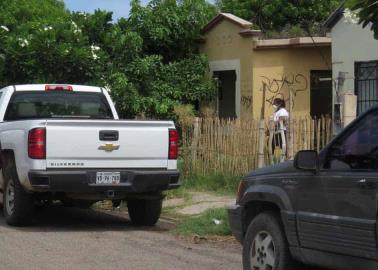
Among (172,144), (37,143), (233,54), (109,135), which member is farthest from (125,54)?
(37,143)

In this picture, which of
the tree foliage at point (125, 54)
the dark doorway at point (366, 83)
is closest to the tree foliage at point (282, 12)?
the tree foliage at point (125, 54)

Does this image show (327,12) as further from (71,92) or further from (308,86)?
(71,92)

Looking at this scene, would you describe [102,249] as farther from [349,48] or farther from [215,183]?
[349,48]

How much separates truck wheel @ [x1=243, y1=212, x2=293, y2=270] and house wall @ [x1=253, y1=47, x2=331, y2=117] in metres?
12.0

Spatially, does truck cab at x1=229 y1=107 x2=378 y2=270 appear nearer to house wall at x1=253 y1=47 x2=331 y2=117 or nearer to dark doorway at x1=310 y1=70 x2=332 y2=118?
house wall at x1=253 y1=47 x2=331 y2=117

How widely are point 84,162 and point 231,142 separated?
14.8 ft

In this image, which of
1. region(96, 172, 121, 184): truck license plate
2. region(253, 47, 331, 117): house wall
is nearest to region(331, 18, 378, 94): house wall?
region(253, 47, 331, 117): house wall

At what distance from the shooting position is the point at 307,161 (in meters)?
5.93

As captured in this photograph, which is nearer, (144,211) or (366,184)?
(366,184)

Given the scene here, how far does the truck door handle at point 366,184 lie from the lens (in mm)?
5183

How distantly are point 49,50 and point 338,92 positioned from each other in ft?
21.0

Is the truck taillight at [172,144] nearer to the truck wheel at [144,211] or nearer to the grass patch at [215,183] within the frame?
the truck wheel at [144,211]

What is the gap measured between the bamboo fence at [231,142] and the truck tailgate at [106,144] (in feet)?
11.2

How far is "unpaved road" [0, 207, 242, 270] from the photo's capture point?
26.1 ft
